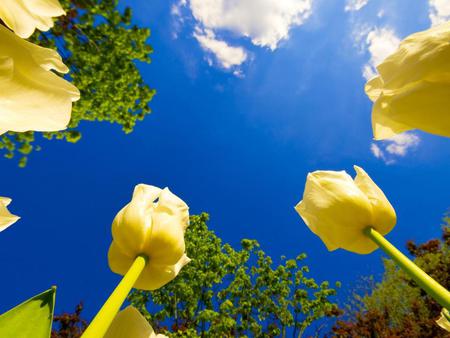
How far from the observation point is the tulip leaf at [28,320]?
1.51 ft

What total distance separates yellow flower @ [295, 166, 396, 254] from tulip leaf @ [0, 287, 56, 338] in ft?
2.37

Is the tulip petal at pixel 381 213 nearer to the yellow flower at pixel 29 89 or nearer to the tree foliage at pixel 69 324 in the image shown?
the yellow flower at pixel 29 89

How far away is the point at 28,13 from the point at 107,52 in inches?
360

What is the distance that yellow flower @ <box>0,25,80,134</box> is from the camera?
353 millimetres

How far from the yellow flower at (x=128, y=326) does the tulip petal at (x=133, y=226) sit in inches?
8.8

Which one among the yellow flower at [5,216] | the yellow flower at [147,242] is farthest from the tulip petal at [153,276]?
the yellow flower at [5,216]

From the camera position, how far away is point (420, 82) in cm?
49

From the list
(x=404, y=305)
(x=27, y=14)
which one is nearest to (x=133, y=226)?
(x=27, y=14)

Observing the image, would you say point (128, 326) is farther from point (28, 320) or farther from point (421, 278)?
point (421, 278)

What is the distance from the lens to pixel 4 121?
336mm

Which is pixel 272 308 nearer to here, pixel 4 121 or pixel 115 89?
pixel 115 89

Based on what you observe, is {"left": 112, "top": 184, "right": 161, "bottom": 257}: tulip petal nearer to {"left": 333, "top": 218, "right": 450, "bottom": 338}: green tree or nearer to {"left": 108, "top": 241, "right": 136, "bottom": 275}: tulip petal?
{"left": 108, "top": 241, "right": 136, "bottom": 275}: tulip petal

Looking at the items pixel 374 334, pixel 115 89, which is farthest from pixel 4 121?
pixel 374 334

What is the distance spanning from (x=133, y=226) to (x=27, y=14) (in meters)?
0.51
